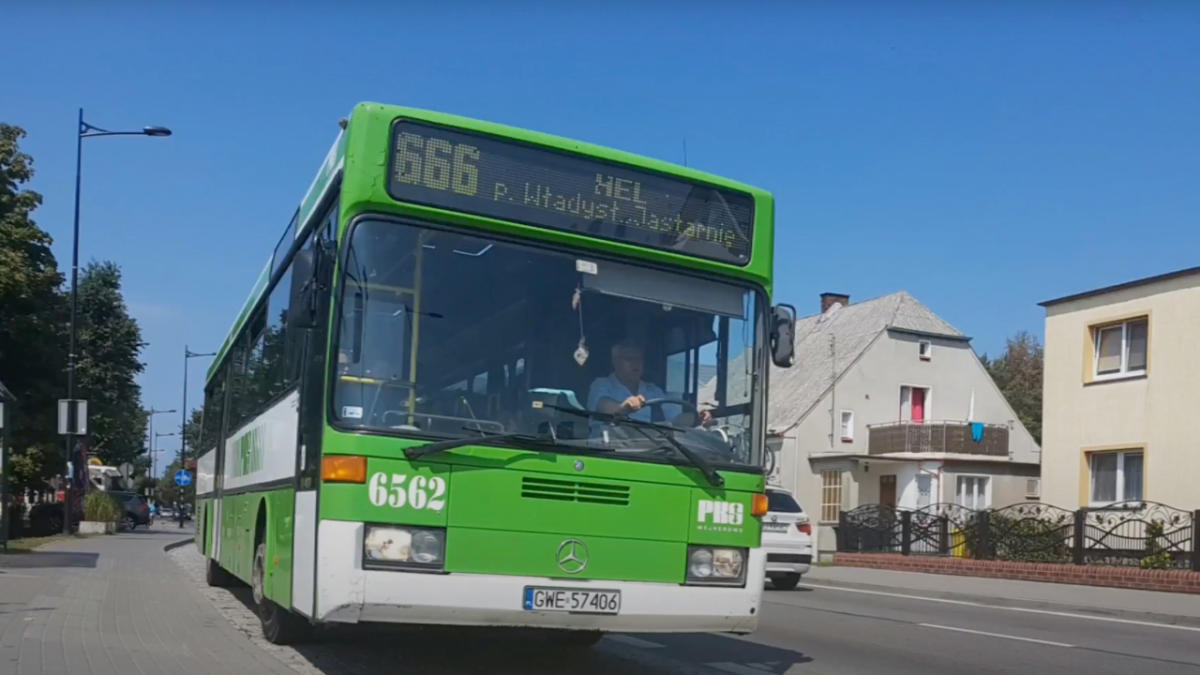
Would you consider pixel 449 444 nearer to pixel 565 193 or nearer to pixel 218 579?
pixel 565 193

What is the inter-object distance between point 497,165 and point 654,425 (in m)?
1.84

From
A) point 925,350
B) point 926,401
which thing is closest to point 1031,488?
point 926,401

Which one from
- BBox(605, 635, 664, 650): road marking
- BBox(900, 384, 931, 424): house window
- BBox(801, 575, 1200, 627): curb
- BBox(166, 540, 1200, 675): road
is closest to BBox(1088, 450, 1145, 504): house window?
BBox(801, 575, 1200, 627): curb

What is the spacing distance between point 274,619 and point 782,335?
4618 millimetres

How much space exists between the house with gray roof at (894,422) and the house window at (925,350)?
0.04 m

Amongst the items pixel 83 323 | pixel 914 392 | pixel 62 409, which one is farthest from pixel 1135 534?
pixel 83 323

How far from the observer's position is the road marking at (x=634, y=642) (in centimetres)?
1100

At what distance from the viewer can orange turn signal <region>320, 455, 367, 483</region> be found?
271 inches

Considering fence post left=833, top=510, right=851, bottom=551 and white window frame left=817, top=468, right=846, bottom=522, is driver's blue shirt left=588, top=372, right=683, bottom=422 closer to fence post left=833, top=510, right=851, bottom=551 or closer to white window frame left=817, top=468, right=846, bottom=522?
fence post left=833, top=510, right=851, bottom=551

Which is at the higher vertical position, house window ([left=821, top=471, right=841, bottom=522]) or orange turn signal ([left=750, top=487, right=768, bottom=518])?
orange turn signal ([left=750, top=487, right=768, bottom=518])

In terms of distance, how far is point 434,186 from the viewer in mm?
7414

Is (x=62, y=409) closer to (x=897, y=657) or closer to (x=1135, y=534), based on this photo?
(x=897, y=657)

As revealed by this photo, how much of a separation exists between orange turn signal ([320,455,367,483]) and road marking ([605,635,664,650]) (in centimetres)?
475

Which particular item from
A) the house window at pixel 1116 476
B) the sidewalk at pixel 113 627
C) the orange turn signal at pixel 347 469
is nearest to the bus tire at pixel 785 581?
the sidewalk at pixel 113 627
